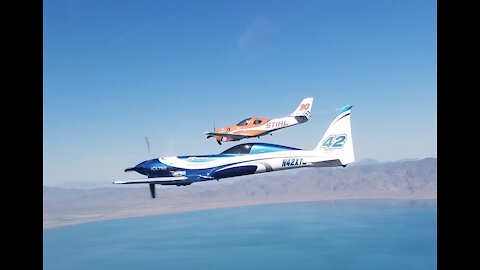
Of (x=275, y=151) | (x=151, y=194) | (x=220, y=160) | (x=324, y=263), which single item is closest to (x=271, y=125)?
→ (x=275, y=151)

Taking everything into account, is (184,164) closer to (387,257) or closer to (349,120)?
(349,120)

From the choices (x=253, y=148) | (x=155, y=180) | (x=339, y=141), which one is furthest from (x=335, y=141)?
(x=155, y=180)

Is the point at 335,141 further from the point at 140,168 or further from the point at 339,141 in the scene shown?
the point at 140,168

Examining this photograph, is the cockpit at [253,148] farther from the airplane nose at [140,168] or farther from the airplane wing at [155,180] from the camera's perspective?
the airplane nose at [140,168]

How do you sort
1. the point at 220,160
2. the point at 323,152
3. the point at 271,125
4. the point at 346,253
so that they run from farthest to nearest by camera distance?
the point at 346,253 < the point at 271,125 < the point at 323,152 < the point at 220,160

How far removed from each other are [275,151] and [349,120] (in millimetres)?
2100

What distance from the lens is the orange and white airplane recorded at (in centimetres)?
920

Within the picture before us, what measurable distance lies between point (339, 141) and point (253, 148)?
233 cm

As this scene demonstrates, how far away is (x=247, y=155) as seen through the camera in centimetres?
808

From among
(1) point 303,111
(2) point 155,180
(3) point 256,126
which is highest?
(1) point 303,111

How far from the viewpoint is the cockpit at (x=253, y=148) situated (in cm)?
811

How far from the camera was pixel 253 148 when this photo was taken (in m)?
8.12

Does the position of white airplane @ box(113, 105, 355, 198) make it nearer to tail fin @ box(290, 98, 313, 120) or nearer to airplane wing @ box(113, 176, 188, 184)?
airplane wing @ box(113, 176, 188, 184)

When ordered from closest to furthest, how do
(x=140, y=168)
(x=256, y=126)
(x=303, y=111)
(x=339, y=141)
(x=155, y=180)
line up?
(x=155, y=180), (x=339, y=141), (x=140, y=168), (x=256, y=126), (x=303, y=111)
